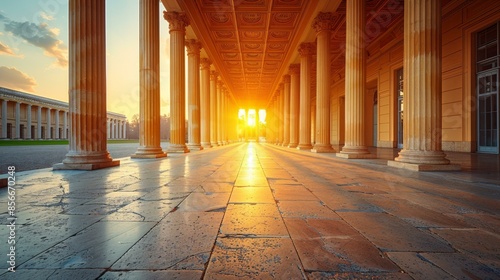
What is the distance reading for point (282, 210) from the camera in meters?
2.84

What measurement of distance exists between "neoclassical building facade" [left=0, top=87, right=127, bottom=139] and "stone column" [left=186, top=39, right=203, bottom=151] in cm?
4296

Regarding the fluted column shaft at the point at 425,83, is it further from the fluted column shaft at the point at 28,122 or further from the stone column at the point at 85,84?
the fluted column shaft at the point at 28,122

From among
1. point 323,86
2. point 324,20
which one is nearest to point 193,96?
point 323,86

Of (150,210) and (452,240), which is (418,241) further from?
(150,210)

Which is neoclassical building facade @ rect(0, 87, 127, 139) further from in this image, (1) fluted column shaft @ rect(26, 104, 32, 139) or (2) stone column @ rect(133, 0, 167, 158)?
(2) stone column @ rect(133, 0, 167, 158)

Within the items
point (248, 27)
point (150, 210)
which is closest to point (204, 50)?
point (248, 27)

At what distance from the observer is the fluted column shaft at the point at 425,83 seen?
21.2ft

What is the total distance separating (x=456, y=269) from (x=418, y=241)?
1.38ft

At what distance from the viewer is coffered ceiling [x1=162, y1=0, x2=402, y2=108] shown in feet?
51.0

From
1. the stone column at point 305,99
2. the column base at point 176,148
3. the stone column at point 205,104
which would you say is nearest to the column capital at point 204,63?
the stone column at point 205,104

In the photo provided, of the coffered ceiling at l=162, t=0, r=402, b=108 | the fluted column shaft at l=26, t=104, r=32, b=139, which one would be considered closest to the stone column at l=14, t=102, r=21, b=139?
the fluted column shaft at l=26, t=104, r=32, b=139

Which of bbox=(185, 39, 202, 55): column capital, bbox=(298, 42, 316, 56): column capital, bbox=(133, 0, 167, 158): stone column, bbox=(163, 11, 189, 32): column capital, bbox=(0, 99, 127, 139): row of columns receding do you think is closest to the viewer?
bbox=(133, 0, 167, 158): stone column

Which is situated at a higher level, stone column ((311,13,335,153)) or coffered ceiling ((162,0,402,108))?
coffered ceiling ((162,0,402,108))

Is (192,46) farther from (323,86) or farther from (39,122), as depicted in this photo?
(39,122)
